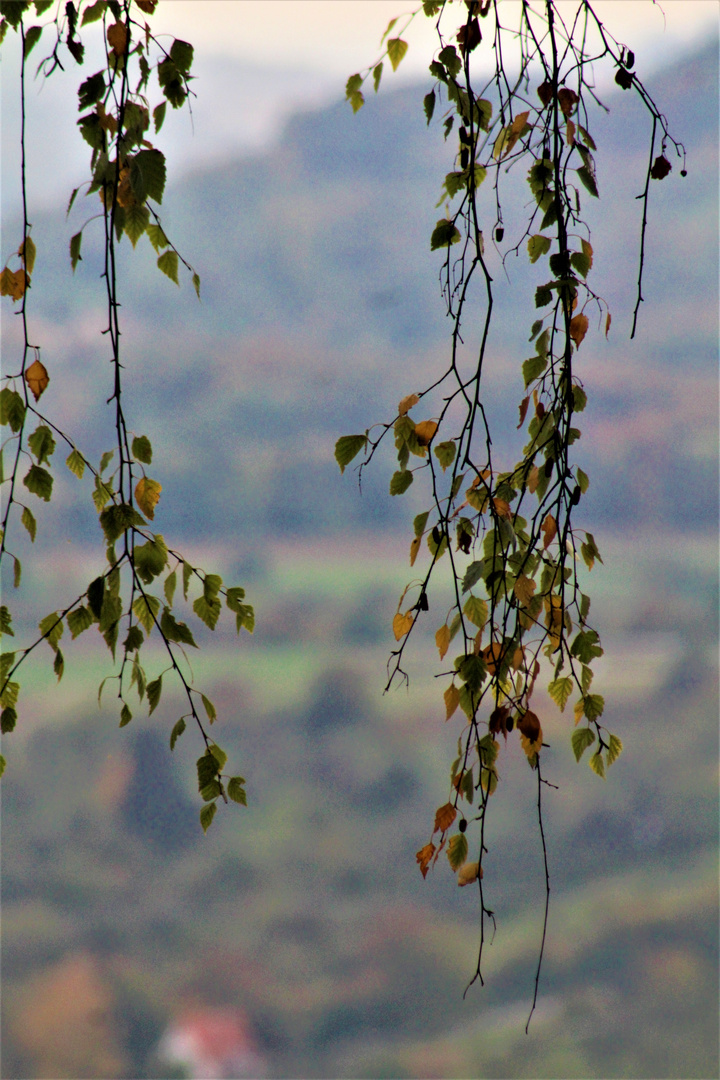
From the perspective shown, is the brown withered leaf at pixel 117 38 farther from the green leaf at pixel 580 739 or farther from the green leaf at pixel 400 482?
the green leaf at pixel 580 739

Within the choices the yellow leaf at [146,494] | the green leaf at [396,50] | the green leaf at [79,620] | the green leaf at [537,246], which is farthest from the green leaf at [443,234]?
the green leaf at [79,620]

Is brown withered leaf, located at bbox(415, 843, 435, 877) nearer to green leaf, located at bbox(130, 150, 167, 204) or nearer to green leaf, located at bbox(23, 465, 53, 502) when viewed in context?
green leaf, located at bbox(23, 465, 53, 502)

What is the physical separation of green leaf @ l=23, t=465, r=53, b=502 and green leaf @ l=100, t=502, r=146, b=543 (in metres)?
0.11

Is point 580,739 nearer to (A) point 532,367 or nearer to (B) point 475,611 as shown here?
(B) point 475,611

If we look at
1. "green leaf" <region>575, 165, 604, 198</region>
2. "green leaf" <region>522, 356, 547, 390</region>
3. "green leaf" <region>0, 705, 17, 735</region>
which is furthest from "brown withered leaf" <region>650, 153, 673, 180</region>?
"green leaf" <region>0, 705, 17, 735</region>

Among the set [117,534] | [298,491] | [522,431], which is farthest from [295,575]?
[117,534]

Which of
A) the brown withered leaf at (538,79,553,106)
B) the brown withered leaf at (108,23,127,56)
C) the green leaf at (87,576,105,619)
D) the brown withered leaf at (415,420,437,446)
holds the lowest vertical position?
the green leaf at (87,576,105,619)

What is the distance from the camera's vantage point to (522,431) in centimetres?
141

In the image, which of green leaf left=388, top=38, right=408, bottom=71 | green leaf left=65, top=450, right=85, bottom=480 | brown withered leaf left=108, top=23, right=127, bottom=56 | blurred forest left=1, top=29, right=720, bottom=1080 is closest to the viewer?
brown withered leaf left=108, top=23, right=127, bottom=56

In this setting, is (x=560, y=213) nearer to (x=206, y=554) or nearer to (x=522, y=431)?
(x=522, y=431)

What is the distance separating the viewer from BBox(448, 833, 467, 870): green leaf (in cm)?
79

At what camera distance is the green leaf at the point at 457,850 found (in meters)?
0.79

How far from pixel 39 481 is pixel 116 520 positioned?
12 centimetres

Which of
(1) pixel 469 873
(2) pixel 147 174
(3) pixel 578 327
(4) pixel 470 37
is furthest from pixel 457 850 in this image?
(4) pixel 470 37
